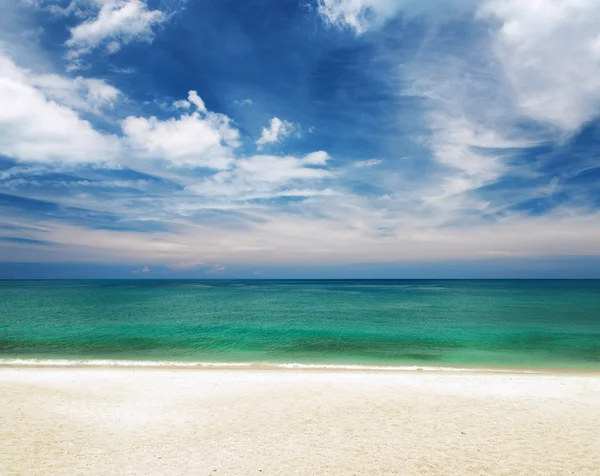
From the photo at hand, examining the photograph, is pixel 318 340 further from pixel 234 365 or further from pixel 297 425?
pixel 297 425

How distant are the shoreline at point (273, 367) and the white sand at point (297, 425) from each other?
3.71m

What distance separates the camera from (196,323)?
44.9 meters

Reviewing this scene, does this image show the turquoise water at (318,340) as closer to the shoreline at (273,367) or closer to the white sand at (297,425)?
the shoreline at (273,367)

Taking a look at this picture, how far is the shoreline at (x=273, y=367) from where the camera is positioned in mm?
22047

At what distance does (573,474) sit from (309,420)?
25.1ft

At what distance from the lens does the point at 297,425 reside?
12.2 meters

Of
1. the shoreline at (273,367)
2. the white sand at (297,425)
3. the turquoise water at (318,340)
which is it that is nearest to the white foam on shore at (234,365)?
the shoreline at (273,367)

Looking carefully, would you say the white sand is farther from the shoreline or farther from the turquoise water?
the turquoise water

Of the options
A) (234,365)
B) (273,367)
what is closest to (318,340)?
(273,367)

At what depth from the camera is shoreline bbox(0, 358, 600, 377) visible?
2205 centimetres

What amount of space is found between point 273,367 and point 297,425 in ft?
36.4

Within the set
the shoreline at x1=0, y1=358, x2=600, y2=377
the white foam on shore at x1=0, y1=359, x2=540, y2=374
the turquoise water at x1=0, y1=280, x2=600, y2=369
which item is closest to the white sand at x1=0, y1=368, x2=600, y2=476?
the shoreline at x1=0, y1=358, x2=600, y2=377

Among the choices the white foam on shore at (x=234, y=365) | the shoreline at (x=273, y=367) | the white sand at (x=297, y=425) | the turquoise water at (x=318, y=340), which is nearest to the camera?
the white sand at (x=297, y=425)

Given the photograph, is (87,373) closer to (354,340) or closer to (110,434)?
(110,434)
